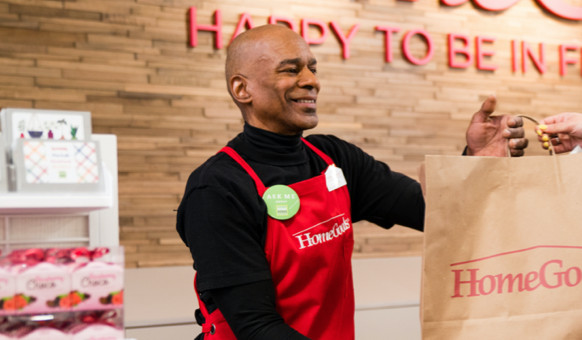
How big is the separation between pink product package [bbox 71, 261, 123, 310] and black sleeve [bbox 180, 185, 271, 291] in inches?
7.0

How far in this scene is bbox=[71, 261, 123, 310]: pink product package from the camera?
2.91ft

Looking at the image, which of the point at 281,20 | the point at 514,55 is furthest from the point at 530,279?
the point at 514,55

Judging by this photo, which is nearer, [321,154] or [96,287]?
[96,287]

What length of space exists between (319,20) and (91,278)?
113 inches

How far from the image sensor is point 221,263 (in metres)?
1.01

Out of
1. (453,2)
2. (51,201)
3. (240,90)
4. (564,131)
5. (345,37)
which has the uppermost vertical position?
(453,2)

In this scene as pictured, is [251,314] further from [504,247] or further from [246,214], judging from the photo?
[504,247]

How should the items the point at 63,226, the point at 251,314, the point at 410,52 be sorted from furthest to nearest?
the point at 410,52
the point at 63,226
the point at 251,314

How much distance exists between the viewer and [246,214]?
3.53 feet

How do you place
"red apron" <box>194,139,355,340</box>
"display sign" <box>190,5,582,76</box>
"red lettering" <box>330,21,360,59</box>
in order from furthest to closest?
"red lettering" <box>330,21,360,59</box> → "display sign" <box>190,5,582,76</box> → "red apron" <box>194,139,355,340</box>

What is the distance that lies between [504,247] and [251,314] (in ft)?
1.63

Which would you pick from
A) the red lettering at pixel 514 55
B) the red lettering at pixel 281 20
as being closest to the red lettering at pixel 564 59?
the red lettering at pixel 514 55

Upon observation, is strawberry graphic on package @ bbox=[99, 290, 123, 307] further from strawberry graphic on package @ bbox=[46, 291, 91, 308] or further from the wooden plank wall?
the wooden plank wall

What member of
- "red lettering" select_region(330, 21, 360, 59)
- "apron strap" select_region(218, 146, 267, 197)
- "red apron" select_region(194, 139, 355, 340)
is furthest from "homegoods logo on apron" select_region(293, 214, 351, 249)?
"red lettering" select_region(330, 21, 360, 59)
